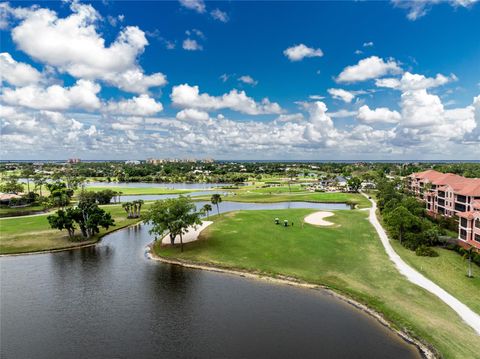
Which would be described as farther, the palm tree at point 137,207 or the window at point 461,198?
the palm tree at point 137,207

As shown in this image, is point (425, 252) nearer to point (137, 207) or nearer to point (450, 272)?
point (450, 272)

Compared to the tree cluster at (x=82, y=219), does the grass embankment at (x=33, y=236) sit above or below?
below

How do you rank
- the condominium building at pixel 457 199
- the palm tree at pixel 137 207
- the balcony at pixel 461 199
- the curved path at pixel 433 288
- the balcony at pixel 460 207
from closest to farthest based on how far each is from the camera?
the curved path at pixel 433 288 < the condominium building at pixel 457 199 < the balcony at pixel 461 199 < the balcony at pixel 460 207 < the palm tree at pixel 137 207

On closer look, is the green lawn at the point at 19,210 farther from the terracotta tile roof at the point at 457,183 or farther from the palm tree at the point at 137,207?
the terracotta tile roof at the point at 457,183

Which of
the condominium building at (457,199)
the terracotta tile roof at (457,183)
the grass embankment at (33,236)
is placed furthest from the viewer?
the terracotta tile roof at (457,183)

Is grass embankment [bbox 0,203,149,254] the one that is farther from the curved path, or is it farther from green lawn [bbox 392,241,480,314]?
green lawn [bbox 392,241,480,314]

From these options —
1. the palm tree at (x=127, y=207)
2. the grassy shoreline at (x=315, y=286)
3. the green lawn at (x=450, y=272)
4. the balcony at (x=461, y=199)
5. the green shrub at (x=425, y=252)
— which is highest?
the balcony at (x=461, y=199)

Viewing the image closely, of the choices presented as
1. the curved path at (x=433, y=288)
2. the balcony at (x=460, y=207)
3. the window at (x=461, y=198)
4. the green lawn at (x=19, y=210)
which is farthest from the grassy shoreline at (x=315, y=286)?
the green lawn at (x=19, y=210)
